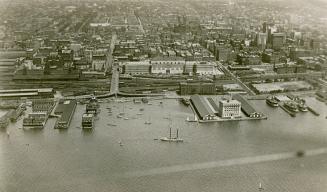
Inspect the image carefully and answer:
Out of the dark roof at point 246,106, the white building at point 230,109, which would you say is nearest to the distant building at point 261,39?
the dark roof at point 246,106

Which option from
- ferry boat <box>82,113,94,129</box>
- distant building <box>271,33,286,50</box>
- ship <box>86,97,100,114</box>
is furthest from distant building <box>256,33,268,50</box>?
ferry boat <box>82,113,94,129</box>

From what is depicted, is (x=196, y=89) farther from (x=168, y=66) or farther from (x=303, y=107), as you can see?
(x=303, y=107)

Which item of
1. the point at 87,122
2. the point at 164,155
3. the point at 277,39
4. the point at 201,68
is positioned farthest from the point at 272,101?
the point at 277,39

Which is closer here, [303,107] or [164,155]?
[164,155]

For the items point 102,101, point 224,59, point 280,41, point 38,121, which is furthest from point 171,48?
point 38,121

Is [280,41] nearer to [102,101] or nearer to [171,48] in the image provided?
[171,48]

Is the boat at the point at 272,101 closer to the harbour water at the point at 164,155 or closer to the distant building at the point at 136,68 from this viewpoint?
the harbour water at the point at 164,155

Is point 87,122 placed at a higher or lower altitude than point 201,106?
higher
